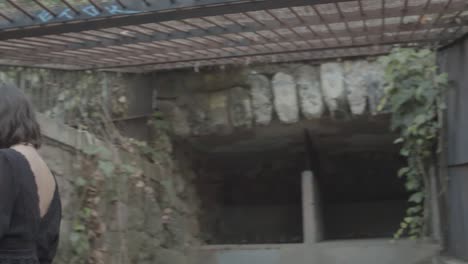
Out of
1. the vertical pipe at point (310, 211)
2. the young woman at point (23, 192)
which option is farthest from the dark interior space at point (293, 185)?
the young woman at point (23, 192)

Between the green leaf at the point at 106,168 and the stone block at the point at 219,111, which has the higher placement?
the stone block at the point at 219,111

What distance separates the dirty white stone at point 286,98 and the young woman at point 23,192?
8.47 ft

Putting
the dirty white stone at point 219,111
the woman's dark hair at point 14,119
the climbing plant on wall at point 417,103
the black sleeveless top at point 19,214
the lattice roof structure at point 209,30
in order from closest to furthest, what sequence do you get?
1. the black sleeveless top at point 19,214
2. the woman's dark hair at point 14,119
3. the lattice roof structure at point 209,30
4. the climbing plant on wall at point 417,103
5. the dirty white stone at point 219,111

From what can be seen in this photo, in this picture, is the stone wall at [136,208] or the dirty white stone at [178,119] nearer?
the stone wall at [136,208]

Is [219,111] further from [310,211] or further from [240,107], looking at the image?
[310,211]

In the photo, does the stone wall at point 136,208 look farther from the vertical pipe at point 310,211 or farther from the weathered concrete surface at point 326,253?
the vertical pipe at point 310,211

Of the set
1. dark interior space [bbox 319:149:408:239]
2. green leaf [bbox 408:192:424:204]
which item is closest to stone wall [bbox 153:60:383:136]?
green leaf [bbox 408:192:424:204]

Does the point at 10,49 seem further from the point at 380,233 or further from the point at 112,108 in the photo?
the point at 380,233

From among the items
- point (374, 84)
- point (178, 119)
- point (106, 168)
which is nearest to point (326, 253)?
point (374, 84)

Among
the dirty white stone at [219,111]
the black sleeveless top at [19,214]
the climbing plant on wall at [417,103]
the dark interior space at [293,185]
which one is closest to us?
the black sleeveless top at [19,214]

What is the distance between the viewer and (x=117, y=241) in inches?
145

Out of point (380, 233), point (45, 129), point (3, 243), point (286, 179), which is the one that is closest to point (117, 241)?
point (45, 129)

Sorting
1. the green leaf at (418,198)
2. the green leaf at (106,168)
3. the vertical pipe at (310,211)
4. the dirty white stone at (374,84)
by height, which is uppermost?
the dirty white stone at (374,84)

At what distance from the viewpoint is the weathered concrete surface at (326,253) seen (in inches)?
163
